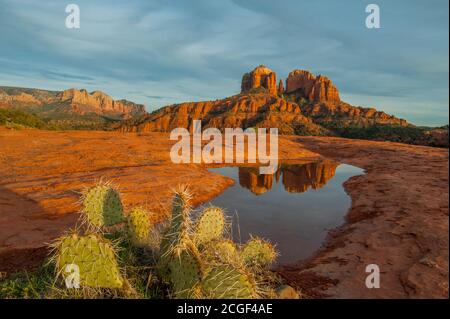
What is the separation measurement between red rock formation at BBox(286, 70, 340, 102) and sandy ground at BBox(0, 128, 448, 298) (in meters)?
103

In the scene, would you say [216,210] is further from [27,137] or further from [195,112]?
[195,112]

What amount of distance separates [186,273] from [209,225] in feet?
5.81

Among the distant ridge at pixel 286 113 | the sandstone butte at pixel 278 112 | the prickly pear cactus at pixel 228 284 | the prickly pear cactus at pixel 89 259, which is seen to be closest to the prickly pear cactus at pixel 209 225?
the prickly pear cactus at pixel 89 259

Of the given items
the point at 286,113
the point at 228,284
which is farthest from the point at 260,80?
the point at 228,284

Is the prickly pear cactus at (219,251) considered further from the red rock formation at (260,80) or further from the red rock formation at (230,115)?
the red rock formation at (260,80)

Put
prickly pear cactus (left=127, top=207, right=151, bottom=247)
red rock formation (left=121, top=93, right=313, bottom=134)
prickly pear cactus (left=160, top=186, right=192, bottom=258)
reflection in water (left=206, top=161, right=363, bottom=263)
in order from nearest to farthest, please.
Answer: prickly pear cactus (left=160, top=186, right=192, bottom=258) → prickly pear cactus (left=127, top=207, right=151, bottom=247) → reflection in water (left=206, top=161, right=363, bottom=263) → red rock formation (left=121, top=93, right=313, bottom=134)

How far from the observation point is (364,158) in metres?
28.6

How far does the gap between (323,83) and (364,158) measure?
343 ft

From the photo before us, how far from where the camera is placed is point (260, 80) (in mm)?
145000

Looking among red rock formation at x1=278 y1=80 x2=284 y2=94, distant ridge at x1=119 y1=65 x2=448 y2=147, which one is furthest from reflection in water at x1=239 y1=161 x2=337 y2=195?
red rock formation at x1=278 y1=80 x2=284 y2=94

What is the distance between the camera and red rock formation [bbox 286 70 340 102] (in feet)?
403

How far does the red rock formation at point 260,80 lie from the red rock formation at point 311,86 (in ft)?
23.9

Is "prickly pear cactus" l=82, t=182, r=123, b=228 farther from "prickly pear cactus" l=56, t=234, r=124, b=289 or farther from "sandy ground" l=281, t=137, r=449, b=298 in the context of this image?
"sandy ground" l=281, t=137, r=449, b=298

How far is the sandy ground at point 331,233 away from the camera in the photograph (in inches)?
191
